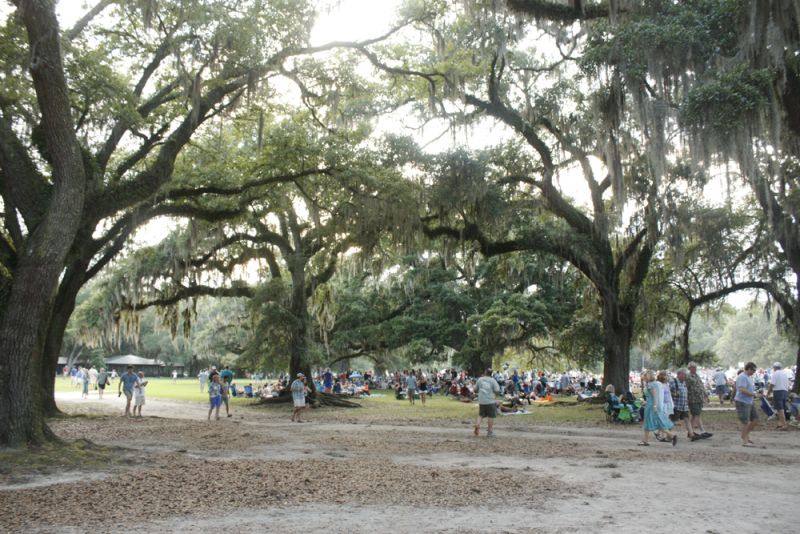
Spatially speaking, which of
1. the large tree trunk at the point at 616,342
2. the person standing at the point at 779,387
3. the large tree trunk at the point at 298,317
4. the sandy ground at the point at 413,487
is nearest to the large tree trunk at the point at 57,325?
the sandy ground at the point at 413,487

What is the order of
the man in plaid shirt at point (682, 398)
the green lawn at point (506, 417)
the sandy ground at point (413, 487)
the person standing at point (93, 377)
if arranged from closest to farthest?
the sandy ground at point (413, 487) < the man in plaid shirt at point (682, 398) < the green lawn at point (506, 417) < the person standing at point (93, 377)

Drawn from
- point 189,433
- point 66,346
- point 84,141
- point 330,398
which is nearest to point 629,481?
point 189,433

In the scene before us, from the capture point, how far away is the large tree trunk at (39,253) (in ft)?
28.0

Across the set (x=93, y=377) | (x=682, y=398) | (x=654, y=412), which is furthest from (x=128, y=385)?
(x=93, y=377)

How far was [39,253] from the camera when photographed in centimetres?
888

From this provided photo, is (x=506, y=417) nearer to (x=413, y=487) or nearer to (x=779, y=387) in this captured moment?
(x=779, y=387)

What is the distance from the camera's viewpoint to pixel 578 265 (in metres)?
18.8

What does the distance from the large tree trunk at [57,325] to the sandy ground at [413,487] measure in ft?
18.0

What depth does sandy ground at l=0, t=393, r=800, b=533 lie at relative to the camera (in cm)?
532

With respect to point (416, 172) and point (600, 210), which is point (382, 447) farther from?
point (600, 210)

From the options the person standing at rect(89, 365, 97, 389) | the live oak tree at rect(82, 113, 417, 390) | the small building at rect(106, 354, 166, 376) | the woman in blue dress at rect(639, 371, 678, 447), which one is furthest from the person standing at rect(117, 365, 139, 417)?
the small building at rect(106, 354, 166, 376)

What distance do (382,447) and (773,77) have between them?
9.36m

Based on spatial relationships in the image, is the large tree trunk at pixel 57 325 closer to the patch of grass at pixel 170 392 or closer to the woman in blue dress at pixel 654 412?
the patch of grass at pixel 170 392

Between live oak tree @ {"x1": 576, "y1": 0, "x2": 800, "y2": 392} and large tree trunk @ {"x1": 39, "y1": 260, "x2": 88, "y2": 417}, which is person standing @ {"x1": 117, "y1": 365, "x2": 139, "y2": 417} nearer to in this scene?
large tree trunk @ {"x1": 39, "y1": 260, "x2": 88, "y2": 417}
